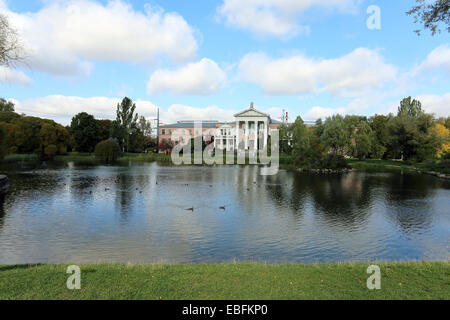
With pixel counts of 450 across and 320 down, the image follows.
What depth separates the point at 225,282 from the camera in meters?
5.98

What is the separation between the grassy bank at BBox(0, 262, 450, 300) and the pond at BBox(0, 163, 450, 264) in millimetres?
2534

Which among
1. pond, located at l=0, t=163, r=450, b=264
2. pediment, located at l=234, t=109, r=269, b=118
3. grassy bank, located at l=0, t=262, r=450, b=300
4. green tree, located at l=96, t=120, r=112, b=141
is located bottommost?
pond, located at l=0, t=163, r=450, b=264

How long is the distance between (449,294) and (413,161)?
54.3 meters

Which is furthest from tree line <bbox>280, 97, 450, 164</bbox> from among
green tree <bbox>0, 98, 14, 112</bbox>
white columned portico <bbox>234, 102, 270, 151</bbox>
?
green tree <bbox>0, 98, 14, 112</bbox>

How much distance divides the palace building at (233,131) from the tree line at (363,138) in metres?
18.1

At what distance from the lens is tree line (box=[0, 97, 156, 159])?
59.8m

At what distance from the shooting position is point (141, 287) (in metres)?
5.71

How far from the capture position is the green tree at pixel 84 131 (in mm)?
73000

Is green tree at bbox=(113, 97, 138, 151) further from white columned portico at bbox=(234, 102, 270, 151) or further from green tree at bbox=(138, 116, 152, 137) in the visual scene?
white columned portico at bbox=(234, 102, 270, 151)

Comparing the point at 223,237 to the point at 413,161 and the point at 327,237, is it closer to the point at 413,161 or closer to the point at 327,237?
the point at 327,237

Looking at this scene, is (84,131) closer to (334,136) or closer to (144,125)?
(144,125)

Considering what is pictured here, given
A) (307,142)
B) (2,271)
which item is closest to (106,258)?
(2,271)

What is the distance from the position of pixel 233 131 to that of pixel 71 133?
42257mm

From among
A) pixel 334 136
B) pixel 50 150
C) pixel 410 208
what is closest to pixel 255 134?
pixel 334 136
